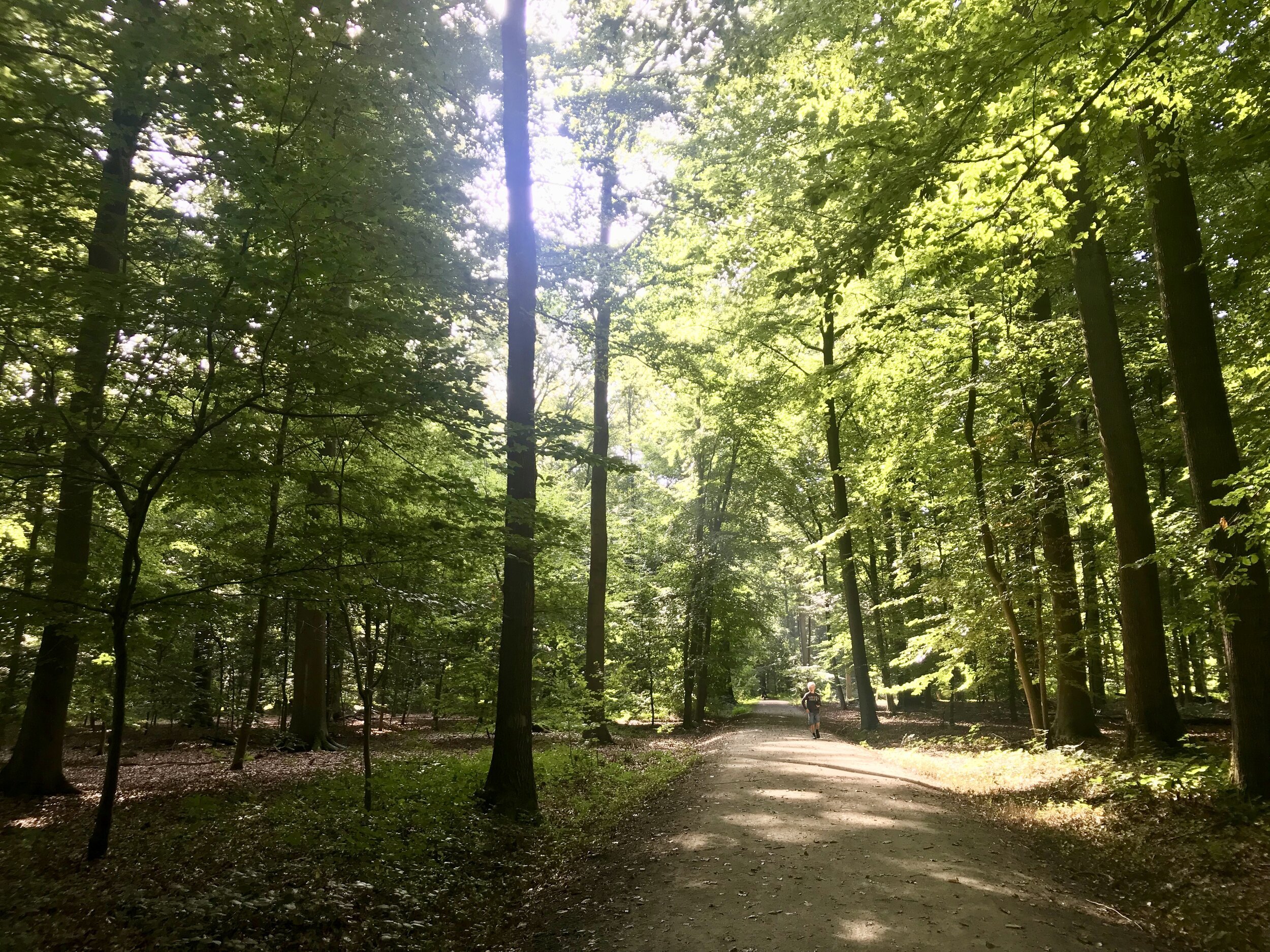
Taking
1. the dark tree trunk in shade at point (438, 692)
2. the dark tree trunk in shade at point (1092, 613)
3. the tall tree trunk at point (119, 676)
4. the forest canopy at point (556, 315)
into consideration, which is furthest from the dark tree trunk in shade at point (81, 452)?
the dark tree trunk in shade at point (1092, 613)

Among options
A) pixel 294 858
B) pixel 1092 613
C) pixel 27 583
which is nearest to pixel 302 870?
pixel 294 858

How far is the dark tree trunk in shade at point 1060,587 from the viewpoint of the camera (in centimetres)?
1125

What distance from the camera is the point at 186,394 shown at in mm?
6645

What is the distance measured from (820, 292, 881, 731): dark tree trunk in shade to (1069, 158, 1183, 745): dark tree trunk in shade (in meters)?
7.72

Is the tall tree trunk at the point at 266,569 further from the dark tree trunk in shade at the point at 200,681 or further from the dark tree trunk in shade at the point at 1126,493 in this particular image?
the dark tree trunk in shade at the point at 1126,493

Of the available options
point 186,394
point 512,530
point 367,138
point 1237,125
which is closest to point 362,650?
point 512,530

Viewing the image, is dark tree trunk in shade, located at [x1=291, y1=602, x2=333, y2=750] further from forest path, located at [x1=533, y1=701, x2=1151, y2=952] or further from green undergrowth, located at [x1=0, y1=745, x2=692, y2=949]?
forest path, located at [x1=533, y1=701, x2=1151, y2=952]

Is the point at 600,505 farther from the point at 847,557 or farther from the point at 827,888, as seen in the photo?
the point at 827,888

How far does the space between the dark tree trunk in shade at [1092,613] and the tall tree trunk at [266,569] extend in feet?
40.2

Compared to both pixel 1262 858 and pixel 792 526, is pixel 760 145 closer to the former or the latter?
→ pixel 1262 858

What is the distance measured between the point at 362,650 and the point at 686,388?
9375 millimetres

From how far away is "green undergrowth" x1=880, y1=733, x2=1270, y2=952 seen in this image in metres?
5.05

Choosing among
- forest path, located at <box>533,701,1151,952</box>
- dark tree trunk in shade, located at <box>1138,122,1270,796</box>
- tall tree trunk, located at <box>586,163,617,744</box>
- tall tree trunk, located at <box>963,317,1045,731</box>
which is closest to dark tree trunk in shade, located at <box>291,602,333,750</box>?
tall tree trunk, located at <box>586,163,617,744</box>

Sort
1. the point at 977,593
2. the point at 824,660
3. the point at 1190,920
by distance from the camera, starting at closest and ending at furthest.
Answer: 1. the point at 1190,920
2. the point at 977,593
3. the point at 824,660
